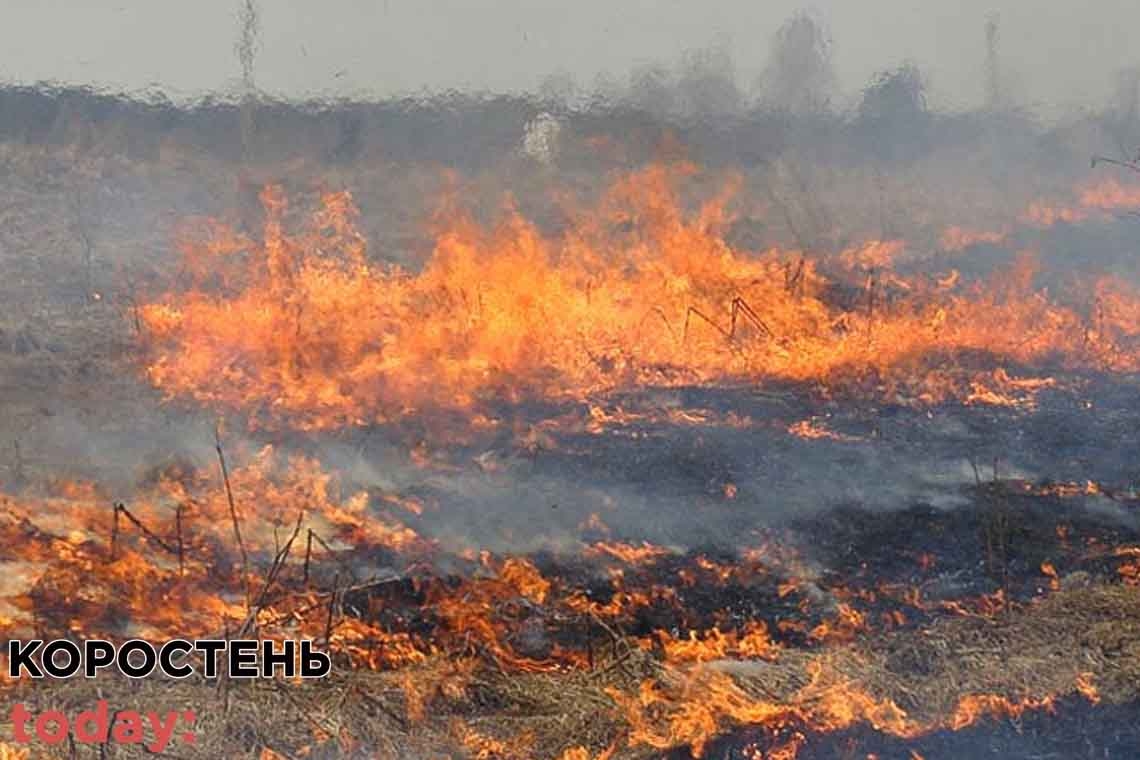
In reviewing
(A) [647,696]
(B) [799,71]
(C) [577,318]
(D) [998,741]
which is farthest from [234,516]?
(B) [799,71]

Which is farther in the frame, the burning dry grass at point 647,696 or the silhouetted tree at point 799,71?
the silhouetted tree at point 799,71

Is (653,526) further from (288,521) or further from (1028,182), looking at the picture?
(1028,182)

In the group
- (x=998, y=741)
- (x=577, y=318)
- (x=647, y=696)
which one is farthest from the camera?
(x=577, y=318)

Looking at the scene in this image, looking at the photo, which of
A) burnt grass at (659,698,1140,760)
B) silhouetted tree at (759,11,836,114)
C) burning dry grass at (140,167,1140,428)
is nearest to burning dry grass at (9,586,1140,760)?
burnt grass at (659,698,1140,760)

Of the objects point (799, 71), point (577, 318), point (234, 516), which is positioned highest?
point (799, 71)

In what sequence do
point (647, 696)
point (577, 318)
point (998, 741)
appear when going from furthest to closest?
point (577, 318), point (647, 696), point (998, 741)

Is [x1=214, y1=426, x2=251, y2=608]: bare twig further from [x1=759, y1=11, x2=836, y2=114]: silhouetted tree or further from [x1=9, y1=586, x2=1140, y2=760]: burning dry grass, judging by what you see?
[x1=759, y1=11, x2=836, y2=114]: silhouetted tree

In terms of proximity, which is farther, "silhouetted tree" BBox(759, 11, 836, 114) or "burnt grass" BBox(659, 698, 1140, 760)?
"silhouetted tree" BBox(759, 11, 836, 114)

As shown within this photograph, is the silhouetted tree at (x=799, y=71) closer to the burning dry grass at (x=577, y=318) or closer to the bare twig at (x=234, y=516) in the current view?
the burning dry grass at (x=577, y=318)

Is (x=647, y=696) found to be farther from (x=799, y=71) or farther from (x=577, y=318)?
(x=799, y=71)

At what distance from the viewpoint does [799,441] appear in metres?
11.0

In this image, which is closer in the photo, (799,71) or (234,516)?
(234,516)

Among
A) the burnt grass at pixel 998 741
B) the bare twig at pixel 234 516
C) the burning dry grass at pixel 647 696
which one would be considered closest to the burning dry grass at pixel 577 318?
the bare twig at pixel 234 516

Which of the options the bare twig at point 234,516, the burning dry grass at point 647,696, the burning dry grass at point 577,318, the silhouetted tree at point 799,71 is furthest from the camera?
Answer: the silhouetted tree at point 799,71
